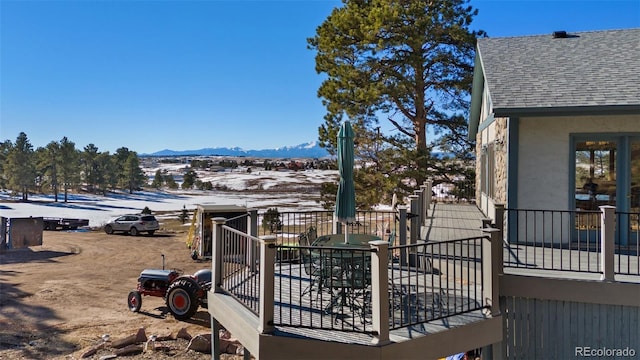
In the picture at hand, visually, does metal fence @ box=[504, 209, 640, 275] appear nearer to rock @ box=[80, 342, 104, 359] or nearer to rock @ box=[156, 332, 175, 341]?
rock @ box=[156, 332, 175, 341]

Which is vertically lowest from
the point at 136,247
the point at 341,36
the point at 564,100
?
the point at 136,247

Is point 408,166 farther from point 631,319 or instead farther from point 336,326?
point 336,326

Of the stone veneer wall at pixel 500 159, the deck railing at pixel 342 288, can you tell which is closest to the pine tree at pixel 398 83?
the stone veneer wall at pixel 500 159

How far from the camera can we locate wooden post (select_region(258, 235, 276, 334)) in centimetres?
400

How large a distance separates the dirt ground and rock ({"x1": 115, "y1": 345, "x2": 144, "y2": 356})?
7.1 inches

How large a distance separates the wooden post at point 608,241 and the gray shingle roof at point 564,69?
243cm

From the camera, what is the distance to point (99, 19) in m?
17.1

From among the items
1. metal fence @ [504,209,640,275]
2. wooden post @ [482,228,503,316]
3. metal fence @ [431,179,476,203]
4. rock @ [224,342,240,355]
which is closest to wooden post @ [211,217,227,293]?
wooden post @ [482,228,503,316]

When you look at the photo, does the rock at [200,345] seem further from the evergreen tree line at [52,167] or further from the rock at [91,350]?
the evergreen tree line at [52,167]

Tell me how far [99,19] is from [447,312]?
18584 mm

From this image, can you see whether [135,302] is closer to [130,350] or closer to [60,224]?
[130,350]

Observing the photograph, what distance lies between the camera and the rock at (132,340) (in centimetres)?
861

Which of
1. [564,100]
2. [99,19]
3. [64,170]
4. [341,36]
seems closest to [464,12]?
[341,36]

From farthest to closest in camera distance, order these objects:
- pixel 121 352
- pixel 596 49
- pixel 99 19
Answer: pixel 99 19
pixel 596 49
pixel 121 352
